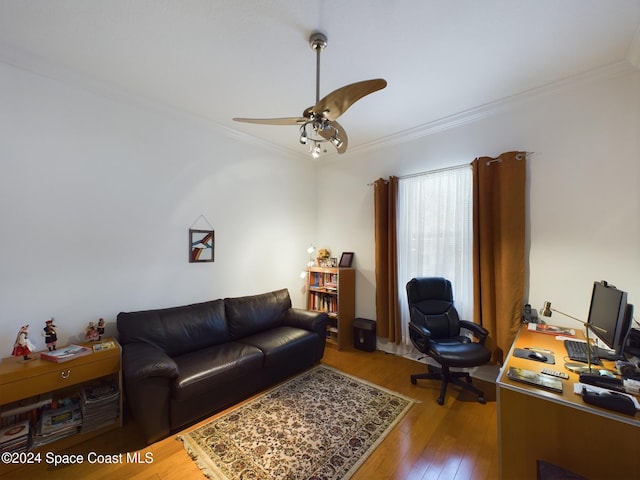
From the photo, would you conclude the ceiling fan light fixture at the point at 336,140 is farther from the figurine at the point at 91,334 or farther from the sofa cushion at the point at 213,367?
the figurine at the point at 91,334

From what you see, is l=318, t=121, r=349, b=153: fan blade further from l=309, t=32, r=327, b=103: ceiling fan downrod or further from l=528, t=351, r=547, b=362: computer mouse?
l=528, t=351, r=547, b=362: computer mouse

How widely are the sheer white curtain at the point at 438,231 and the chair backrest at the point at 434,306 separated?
18 cm

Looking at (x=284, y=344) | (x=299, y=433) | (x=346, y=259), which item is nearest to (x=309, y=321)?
(x=284, y=344)

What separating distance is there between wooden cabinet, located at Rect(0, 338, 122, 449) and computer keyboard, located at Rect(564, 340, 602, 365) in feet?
10.9

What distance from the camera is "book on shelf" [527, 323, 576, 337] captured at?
2.25 metres

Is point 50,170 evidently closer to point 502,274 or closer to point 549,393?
point 549,393

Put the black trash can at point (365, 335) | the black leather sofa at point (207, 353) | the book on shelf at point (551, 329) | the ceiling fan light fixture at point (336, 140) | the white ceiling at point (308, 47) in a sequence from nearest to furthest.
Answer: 1. the white ceiling at point (308, 47)
2. the ceiling fan light fixture at point (336, 140)
3. the black leather sofa at point (207, 353)
4. the book on shelf at point (551, 329)
5. the black trash can at point (365, 335)

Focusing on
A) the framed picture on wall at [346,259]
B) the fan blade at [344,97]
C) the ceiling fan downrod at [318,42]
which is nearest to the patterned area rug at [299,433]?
the framed picture on wall at [346,259]

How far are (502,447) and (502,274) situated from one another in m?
1.64

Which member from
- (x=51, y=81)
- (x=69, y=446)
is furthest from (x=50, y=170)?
(x=69, y=446)

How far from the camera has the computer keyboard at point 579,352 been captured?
1.74 metres

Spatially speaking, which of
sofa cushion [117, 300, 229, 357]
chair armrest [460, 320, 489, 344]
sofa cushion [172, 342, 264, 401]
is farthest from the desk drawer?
chair armrest [460, 320, 489, 344]

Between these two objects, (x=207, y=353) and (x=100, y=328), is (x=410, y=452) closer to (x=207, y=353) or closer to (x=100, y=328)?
(x=207, y=353)

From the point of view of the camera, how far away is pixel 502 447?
145cm
